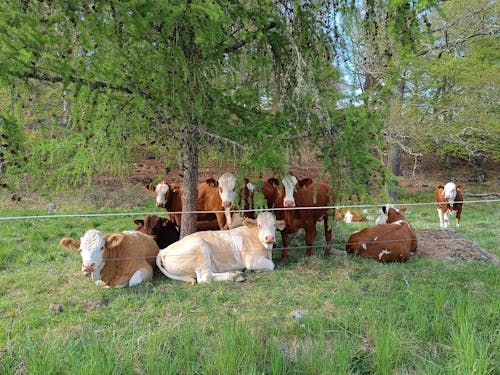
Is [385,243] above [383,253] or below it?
above

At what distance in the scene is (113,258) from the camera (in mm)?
4875

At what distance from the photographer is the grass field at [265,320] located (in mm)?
2467

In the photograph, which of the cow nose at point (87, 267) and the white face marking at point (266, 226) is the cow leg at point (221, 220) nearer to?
the white face marking at point (266, 226)

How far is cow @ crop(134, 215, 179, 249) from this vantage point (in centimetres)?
632

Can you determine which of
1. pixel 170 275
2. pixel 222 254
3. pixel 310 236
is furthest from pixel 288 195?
pixel 170 275

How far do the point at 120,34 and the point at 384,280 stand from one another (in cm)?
409

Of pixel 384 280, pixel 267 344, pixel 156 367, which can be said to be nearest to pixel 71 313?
pixel 156 367

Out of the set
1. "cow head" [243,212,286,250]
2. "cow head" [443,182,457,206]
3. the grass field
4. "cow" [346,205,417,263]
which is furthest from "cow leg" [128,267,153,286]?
"cow head" [443,182,457,206]

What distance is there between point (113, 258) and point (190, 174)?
63.0 inches

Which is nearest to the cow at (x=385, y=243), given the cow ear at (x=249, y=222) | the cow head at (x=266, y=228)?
the cow head at (x=266, y=228)

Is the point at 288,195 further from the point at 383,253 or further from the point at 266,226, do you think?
the point at 383,253

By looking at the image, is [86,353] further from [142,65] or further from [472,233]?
[472,233]

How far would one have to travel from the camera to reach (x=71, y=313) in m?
3.84

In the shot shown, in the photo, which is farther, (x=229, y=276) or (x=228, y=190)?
(x=228, y=190)
